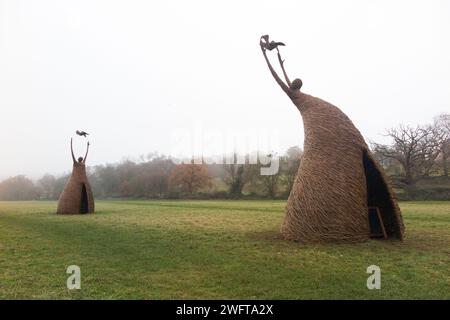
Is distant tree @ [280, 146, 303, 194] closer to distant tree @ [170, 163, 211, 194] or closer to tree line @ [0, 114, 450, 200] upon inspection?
Result: tree line @ [0, 114, 450, 200]

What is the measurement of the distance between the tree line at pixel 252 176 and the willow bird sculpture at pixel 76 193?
23.8 metres

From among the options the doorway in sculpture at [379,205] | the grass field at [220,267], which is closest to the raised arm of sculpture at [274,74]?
the doorway in sculpture at [379,205]

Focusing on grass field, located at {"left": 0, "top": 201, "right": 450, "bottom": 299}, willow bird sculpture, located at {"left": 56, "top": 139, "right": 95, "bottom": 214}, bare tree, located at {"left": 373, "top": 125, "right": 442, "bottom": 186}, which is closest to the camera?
grass field, located at {"left": 0, "top": 201, "right": 450, "bottom": 299}

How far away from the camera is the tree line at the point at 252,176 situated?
1529 inches

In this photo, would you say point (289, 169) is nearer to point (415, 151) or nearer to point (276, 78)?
point (415, 151)

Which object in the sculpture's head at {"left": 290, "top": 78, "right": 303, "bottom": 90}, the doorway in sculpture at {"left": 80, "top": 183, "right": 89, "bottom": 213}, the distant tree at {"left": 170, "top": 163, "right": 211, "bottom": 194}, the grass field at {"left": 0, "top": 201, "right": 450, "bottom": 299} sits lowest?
the grass field at {"left": 0, "top": 201, "right": 450, "bottom": 299}

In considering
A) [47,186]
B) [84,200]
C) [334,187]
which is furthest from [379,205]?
[47,186]

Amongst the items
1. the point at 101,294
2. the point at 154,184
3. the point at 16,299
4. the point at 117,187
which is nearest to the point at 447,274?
the point at 101,294

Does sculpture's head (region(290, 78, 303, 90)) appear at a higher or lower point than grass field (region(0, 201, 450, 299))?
higher

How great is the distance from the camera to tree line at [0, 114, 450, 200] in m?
38.8

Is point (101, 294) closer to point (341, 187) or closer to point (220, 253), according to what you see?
point (220, 253)

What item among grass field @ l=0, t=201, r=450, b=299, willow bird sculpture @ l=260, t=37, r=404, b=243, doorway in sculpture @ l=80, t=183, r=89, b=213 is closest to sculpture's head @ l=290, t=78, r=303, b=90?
willow bird sculpture @ l=260, t=37, r=404, b=243

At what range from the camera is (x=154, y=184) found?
52.8m

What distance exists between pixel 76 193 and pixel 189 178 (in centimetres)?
2859
